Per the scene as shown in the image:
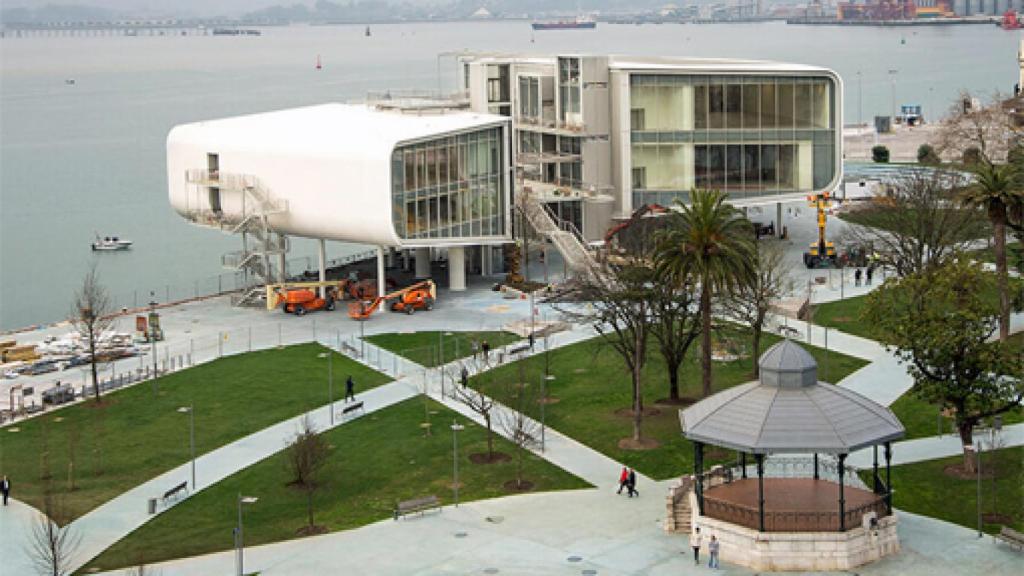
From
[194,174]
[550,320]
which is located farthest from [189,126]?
[550,320]

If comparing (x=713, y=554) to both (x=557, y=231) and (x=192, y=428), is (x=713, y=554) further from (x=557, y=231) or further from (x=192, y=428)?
(x=557, y=231)

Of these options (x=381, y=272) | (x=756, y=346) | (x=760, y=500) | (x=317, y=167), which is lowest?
(x=760, y=500)

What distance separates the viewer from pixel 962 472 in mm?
57656

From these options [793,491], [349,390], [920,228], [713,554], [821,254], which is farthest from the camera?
[821,254]

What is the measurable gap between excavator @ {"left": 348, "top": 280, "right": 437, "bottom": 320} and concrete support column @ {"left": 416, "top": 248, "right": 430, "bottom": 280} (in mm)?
7108

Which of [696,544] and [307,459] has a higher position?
[307,459]

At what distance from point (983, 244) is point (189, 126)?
50659 millimetres

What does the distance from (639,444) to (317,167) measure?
35.6m

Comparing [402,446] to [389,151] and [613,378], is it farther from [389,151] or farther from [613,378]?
[389,151]

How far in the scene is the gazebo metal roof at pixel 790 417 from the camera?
4975cm

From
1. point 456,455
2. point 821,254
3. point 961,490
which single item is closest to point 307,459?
point 456,455

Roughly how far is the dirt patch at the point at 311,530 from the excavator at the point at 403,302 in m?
34.2

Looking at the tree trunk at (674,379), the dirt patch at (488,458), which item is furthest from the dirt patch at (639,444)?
the tree trunk at (674,379)

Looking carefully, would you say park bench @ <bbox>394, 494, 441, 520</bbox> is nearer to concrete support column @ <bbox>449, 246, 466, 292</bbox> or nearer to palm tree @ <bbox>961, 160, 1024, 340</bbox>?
palm tree @ <bbox>961, 160, 1024, 340</bbox>
